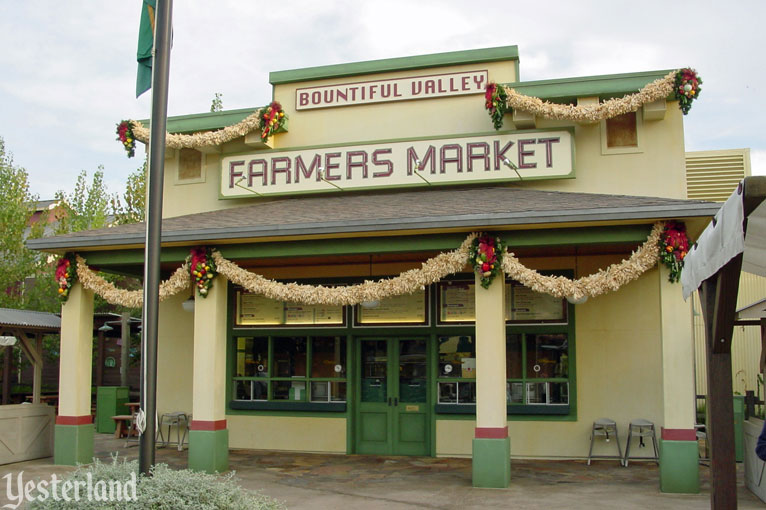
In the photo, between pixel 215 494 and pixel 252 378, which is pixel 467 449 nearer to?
pixel 252 378

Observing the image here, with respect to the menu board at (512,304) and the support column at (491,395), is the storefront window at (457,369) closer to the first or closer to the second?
the menu board at (512,304)

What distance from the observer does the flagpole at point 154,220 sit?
723 centimetres

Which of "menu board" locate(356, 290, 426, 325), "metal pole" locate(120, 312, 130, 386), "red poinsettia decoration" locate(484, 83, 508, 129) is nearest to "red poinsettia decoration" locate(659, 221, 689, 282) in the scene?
"red poinsettia decoration" locate(484, 83, 508, 129)

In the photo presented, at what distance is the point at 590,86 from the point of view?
12508 mm

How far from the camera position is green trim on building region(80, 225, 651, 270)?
403 inches

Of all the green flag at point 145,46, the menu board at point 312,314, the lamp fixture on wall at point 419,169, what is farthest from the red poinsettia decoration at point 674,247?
the green flag at point 145,46

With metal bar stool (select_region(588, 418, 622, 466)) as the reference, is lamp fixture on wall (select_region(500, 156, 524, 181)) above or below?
above

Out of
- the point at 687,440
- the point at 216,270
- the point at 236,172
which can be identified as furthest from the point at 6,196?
the point at 687,440

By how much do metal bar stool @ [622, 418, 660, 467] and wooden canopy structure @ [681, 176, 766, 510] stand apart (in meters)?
5.50

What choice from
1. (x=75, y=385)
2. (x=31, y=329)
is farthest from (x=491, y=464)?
(x=31, y=329)

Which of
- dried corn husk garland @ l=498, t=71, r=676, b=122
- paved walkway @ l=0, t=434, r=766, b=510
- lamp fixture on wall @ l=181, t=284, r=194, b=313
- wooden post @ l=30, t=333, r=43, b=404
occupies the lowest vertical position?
paved walkway @ l=0, t=434, r=766, b=510

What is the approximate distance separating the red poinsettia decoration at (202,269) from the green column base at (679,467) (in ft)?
22.5

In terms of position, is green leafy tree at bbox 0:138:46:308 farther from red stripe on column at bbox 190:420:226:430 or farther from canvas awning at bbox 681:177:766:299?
canvas awning at bbox 681:177:766:299

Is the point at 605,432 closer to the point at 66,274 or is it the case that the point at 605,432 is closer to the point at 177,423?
the point at 177,423
